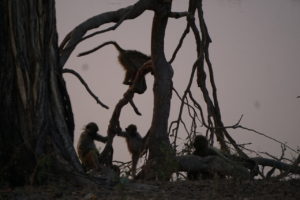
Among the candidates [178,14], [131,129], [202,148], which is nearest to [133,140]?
[131,129]

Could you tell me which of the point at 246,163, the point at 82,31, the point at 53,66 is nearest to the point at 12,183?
the point at 53,66

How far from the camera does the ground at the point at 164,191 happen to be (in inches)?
184

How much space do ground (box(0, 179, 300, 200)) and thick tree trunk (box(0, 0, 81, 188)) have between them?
246 millimetres

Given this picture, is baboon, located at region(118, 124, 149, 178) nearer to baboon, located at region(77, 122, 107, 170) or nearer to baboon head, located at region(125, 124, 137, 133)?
baboon head, located at region(125, 124, 137, 133)

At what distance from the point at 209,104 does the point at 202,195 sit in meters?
3.02

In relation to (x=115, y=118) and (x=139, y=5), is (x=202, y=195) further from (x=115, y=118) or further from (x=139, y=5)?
(x=115, y=118)

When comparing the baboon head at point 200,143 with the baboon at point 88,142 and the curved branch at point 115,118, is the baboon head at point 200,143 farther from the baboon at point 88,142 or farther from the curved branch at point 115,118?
the baboon at point 88,142

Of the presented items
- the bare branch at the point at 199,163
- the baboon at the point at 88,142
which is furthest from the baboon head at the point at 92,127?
the bare branch at the point at 199,163

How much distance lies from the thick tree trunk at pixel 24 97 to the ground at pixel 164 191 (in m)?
0.25

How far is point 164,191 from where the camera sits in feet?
16.4

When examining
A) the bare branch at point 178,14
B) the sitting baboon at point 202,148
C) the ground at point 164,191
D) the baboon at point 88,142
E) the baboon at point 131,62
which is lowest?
the ground at point 164,191

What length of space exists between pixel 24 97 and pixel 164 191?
1410mm

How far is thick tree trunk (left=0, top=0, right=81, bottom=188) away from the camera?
4.97 metres

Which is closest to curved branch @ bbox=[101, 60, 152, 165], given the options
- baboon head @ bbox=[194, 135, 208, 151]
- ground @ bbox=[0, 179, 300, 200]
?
baboon head @ bbox=[194, 135, 208, 151]
